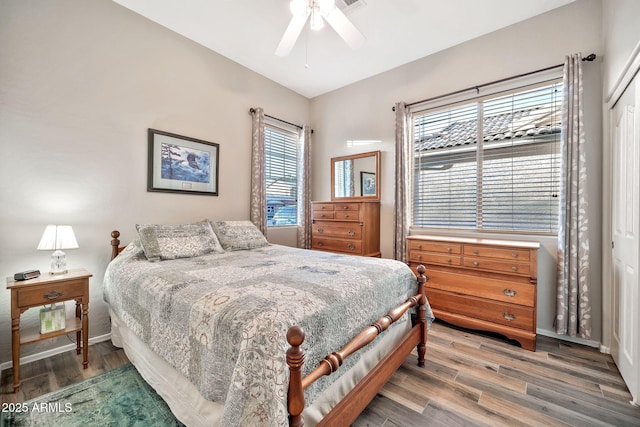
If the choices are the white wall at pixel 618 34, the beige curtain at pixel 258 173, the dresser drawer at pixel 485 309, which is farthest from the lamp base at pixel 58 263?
the white wall at pixel 618 34

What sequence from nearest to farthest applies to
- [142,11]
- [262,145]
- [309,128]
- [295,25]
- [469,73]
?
1. [295,25]
2. [142,11]
3. [469,73]
4. [262,145]
5. [309,128]

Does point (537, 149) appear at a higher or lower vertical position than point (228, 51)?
lower

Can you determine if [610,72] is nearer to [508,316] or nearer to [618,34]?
[618,34]

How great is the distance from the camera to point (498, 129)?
9.50ft

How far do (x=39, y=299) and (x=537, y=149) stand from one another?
4357 millimetres

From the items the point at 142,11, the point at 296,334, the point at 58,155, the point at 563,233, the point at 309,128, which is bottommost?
the point at 296,334

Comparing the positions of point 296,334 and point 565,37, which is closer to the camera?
point 296,334

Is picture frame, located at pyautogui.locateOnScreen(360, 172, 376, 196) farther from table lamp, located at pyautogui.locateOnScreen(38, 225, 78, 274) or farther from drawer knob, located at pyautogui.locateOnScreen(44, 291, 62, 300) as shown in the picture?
drawer knob, located at pyautogui.locateOnScreen(44, 291, 62, 300)

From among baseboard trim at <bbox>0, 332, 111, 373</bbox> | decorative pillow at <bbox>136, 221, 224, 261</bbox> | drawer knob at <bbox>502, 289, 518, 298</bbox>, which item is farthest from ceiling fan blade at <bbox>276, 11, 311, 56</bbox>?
baseboard trim at <bbox>0, 332, 111, 373</bbox>

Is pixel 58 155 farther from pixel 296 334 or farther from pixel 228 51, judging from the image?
pixel 296 334

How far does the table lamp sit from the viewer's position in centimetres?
193

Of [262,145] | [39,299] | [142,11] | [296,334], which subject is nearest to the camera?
[296,334]

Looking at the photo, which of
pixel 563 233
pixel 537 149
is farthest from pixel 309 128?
pixel 563 233

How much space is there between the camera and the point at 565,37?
8.21 ft
